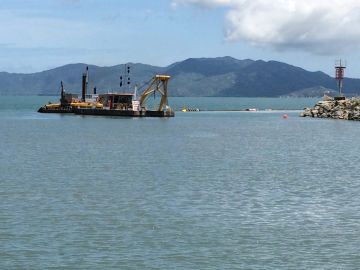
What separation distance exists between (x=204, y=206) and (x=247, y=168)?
20848mm

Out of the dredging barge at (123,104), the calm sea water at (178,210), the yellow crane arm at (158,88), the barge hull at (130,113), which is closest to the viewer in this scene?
the calm sea water at (178,210)

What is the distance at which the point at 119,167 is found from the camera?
58312 millimetres

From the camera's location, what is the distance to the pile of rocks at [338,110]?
161 meters

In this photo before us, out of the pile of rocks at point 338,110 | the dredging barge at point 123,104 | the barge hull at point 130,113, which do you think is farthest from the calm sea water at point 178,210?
the pile of rocks at point 338,110

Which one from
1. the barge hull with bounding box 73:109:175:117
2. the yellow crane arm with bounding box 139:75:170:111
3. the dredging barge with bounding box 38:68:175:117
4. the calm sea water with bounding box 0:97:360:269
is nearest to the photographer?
the calm sea water with bounding box 0:97:360:269

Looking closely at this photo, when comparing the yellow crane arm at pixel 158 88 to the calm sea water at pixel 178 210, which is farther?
the yellow crane arm at pixel 158 88

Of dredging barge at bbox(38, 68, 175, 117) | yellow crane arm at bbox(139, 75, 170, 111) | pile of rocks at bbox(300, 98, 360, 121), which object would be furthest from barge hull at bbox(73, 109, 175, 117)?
pile of rocks at bbox(300, 98, 360, 121)

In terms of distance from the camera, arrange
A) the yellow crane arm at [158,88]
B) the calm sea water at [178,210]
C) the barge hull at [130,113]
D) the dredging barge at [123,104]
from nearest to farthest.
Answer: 1. the calm sea water at [178,210]
2. the barge hull at [130,113]
3. the dredging barge at [123,104]
4. the yellow crane arm at [158,88]

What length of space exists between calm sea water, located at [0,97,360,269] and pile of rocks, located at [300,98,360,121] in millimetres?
91447

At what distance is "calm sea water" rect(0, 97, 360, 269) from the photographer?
27.3 meters

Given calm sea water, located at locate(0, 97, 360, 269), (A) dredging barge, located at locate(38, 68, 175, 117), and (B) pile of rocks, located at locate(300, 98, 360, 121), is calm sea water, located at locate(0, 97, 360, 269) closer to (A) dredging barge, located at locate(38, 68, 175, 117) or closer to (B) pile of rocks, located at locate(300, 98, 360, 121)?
(A) dredging barge, located at locate(38, 68, 175, 117)

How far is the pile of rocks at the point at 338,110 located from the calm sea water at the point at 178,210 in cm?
9145

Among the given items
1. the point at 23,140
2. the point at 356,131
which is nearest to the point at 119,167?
the point at 23,140

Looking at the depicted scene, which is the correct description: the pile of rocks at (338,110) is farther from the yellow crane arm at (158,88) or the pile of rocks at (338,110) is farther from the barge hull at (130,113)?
the yellow crane arm at (158,88)
